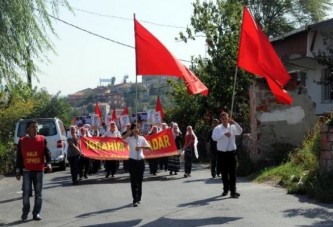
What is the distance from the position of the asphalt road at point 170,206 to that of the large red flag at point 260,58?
94.4 inches

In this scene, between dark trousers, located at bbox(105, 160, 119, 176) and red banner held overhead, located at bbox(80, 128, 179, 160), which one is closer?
red banner held overhead, located at bbox(80, 128, 179, 160)

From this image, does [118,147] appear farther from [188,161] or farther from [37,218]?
[37,218]

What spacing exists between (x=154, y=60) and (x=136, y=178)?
2647mm

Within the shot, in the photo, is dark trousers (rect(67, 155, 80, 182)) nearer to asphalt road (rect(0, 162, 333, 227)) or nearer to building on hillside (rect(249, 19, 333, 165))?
asphalt road (rect(0, 162, 333, 227))

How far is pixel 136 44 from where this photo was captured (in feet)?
41.0

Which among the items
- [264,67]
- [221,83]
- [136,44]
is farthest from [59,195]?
[221,83]

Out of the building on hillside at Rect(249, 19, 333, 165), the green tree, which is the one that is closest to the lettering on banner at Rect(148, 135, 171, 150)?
the building on hillside at Rect(249, 19, 333, 165)

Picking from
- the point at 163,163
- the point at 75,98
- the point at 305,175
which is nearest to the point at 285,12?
the point at 163,163

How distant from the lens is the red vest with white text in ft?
33.9

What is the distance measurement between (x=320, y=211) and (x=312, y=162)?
3.79 m

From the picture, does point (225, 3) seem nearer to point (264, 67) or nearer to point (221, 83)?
point (221, 83)

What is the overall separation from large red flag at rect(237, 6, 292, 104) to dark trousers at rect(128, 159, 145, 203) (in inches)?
118

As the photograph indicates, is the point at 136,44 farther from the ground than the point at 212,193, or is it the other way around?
the point at 136,44

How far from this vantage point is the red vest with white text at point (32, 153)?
1033 centimetres
